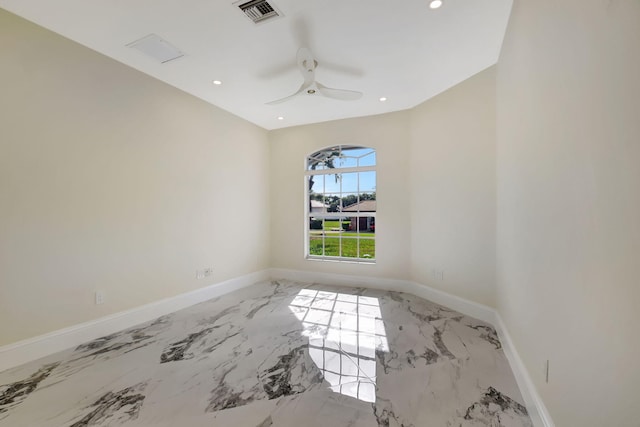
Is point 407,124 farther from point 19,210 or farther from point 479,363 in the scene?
point 19,210

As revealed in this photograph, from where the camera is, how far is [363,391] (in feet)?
5.93

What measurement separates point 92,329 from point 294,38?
3408 millimetres

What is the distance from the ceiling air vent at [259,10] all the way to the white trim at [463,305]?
3208 mm

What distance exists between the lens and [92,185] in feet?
8.45

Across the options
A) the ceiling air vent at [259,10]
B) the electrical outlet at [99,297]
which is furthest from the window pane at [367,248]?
the electrical outlet at [99,297]

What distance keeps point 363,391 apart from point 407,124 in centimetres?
363

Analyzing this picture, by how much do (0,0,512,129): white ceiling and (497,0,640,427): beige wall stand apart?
0.62 meters

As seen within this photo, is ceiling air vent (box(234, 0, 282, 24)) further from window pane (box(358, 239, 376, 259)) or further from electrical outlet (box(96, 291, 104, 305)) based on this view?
window pane (box(358, 239, 376, 259))

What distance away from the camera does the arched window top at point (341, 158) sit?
447 centimetres

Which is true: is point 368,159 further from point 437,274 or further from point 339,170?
point 437,274

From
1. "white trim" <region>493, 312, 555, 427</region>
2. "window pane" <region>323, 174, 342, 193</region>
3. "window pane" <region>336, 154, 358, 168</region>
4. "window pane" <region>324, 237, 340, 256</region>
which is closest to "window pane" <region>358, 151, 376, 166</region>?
"window pane" <region>336, 154, 358, 168</region>

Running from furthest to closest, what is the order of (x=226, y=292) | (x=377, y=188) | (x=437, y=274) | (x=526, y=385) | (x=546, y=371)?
(x=377, y=188)
(x=226, y=292)
(x=437, y=274)
(x=526, y=385)
(x=546, y=371)

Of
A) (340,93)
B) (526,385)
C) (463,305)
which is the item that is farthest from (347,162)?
(526,385)

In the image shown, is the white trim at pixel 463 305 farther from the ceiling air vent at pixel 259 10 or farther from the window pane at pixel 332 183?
the ceiling air vent at pixel 259 10
